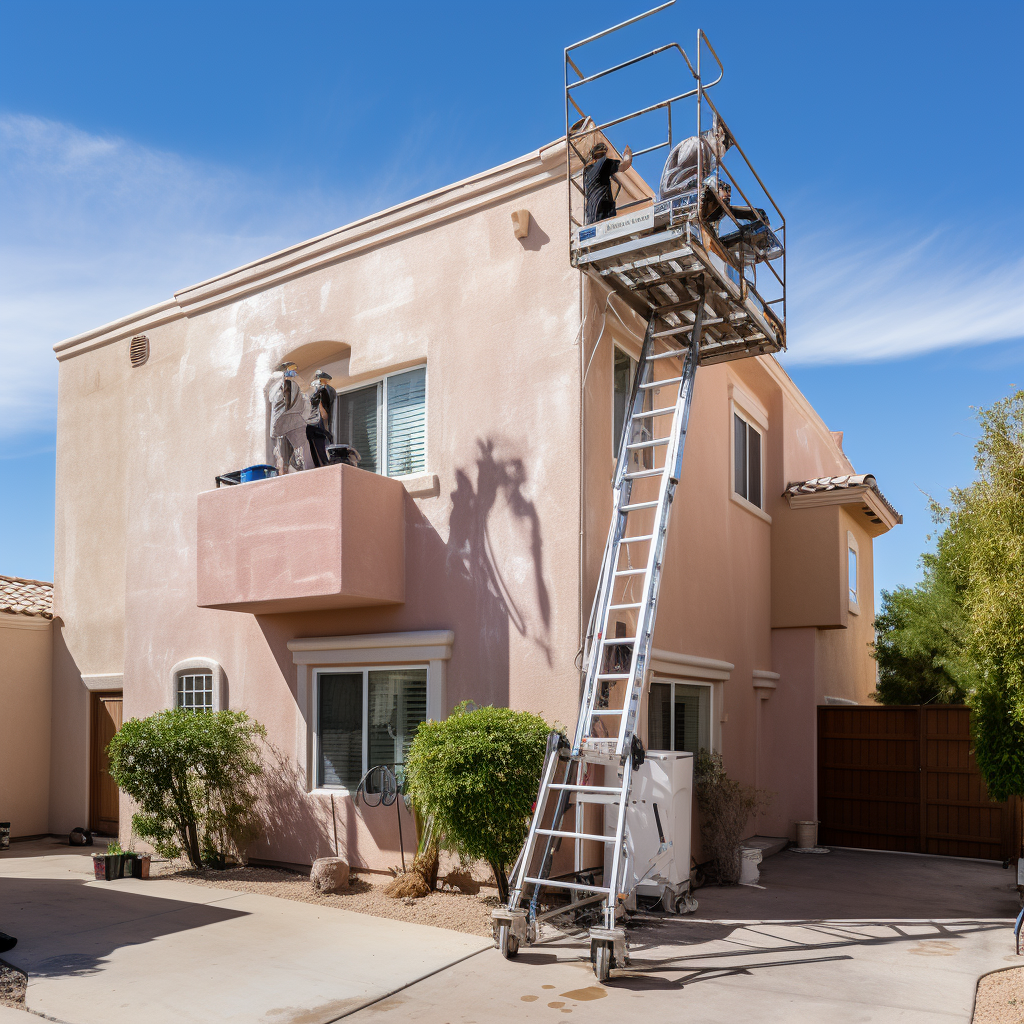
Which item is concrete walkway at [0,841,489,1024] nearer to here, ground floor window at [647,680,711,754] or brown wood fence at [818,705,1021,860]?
ground floor window at [647,680,711,754]

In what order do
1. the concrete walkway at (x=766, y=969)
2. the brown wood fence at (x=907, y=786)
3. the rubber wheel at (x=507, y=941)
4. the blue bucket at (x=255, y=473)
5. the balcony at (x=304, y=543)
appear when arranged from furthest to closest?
the brown wood fence at (x=907, y=786)
the blue bucket at (x=255, y=473)
the balcony at (x=304, y=543)
the rubber wheel at (x=507, y=941)
the concrete walkway at (x=766, y=969)

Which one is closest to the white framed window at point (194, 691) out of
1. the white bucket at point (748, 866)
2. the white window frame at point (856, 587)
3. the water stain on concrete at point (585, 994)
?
the white bucket at point (748, 866)

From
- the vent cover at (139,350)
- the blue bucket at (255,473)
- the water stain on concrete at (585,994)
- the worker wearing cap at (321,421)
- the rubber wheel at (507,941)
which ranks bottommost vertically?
the water stain on concrete at (585,994)

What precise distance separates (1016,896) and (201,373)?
11462mm

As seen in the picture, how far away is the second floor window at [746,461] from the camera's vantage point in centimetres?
1382

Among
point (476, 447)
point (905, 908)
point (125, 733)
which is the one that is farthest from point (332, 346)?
point (905, 908)

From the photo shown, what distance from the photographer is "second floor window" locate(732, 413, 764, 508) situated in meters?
13.8

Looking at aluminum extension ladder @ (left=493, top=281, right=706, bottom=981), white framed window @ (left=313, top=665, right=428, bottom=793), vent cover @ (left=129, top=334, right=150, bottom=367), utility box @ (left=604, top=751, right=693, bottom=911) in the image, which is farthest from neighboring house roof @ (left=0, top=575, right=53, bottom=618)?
utility box @ (left=604, top=751, right=693, bottom=911)

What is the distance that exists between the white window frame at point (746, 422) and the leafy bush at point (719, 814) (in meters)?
3.84

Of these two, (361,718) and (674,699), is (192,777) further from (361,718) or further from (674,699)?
(674,699)

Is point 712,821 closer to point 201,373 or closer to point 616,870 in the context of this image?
point 616,870

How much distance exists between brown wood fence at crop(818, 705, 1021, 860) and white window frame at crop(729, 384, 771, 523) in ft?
10.8

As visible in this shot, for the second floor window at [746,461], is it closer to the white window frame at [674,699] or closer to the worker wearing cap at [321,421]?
the white window frame at [674,699]

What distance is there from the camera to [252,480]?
1120 centimetres
